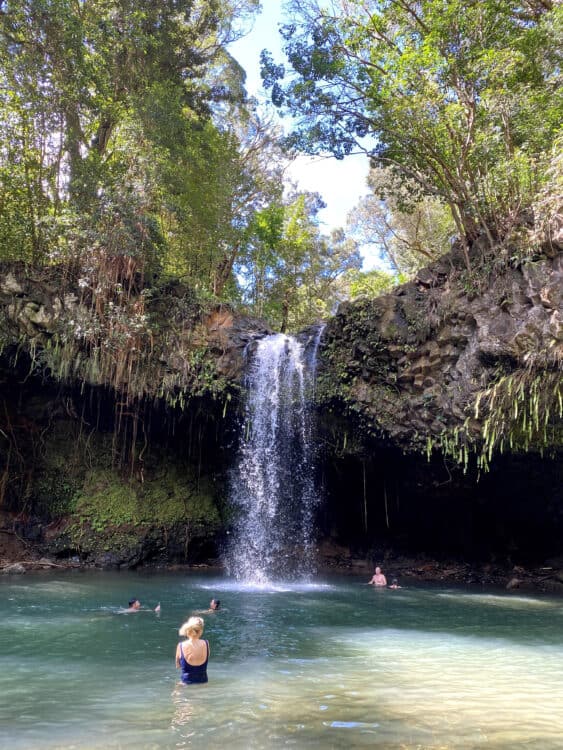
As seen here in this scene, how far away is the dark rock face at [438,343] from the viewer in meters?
10.8

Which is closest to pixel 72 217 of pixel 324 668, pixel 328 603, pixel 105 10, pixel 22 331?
pixel 22 331

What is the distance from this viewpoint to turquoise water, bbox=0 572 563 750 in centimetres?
452

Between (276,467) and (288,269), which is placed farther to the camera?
(288,269)

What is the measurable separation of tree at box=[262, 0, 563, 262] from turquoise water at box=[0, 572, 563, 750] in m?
7.95

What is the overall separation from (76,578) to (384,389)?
8.19 meters

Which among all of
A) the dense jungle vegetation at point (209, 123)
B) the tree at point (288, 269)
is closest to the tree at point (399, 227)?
the tree at point (288, 269)

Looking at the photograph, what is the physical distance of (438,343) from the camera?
12.6 meters

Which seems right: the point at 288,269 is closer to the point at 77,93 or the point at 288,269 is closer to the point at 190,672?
the point at 77,93

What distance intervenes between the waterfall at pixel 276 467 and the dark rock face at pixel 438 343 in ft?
3.23

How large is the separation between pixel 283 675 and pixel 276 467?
8.98 meters

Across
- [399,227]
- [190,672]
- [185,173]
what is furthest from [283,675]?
[399,227]

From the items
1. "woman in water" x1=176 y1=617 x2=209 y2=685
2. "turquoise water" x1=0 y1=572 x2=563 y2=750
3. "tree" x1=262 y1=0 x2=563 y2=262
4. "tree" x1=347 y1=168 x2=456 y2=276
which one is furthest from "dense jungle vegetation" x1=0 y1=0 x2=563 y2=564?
"tree" x1=347 y1=168 x2=456 y2=276

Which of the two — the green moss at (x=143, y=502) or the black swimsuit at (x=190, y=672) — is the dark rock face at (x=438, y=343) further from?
the black swimsuit at (x=190, y=672)

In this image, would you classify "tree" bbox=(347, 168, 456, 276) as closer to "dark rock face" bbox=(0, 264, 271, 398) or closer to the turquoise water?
"dark rock face" bbox=(0, 264, 271, 398)
